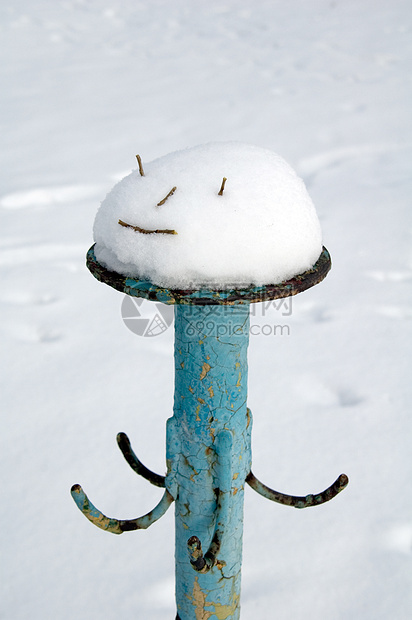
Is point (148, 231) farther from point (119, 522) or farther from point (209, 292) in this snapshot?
point (119, 522)

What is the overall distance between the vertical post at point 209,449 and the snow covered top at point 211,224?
0.10 m

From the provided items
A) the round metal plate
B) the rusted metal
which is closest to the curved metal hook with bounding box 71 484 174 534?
the rusted metal

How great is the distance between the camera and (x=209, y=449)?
0.92m

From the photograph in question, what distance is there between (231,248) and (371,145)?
2588 mm

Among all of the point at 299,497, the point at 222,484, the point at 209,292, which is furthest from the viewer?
the point at 299,497

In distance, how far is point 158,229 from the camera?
806 millimetres

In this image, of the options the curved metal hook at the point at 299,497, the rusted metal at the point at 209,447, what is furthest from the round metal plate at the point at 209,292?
the curved metal hook at the point at 299,497

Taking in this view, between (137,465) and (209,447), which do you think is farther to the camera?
(137,465)

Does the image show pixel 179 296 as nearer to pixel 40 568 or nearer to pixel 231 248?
pixel 231 248

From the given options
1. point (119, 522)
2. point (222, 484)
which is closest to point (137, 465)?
point (119, 522)

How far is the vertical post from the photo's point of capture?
0.88 metres

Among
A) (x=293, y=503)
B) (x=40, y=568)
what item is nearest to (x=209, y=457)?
(x=293, y=503)

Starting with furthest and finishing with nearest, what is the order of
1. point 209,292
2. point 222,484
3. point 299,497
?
point 299,497 → point 222,484 → point 209,292

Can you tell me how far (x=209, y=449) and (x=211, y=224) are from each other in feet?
1.04
